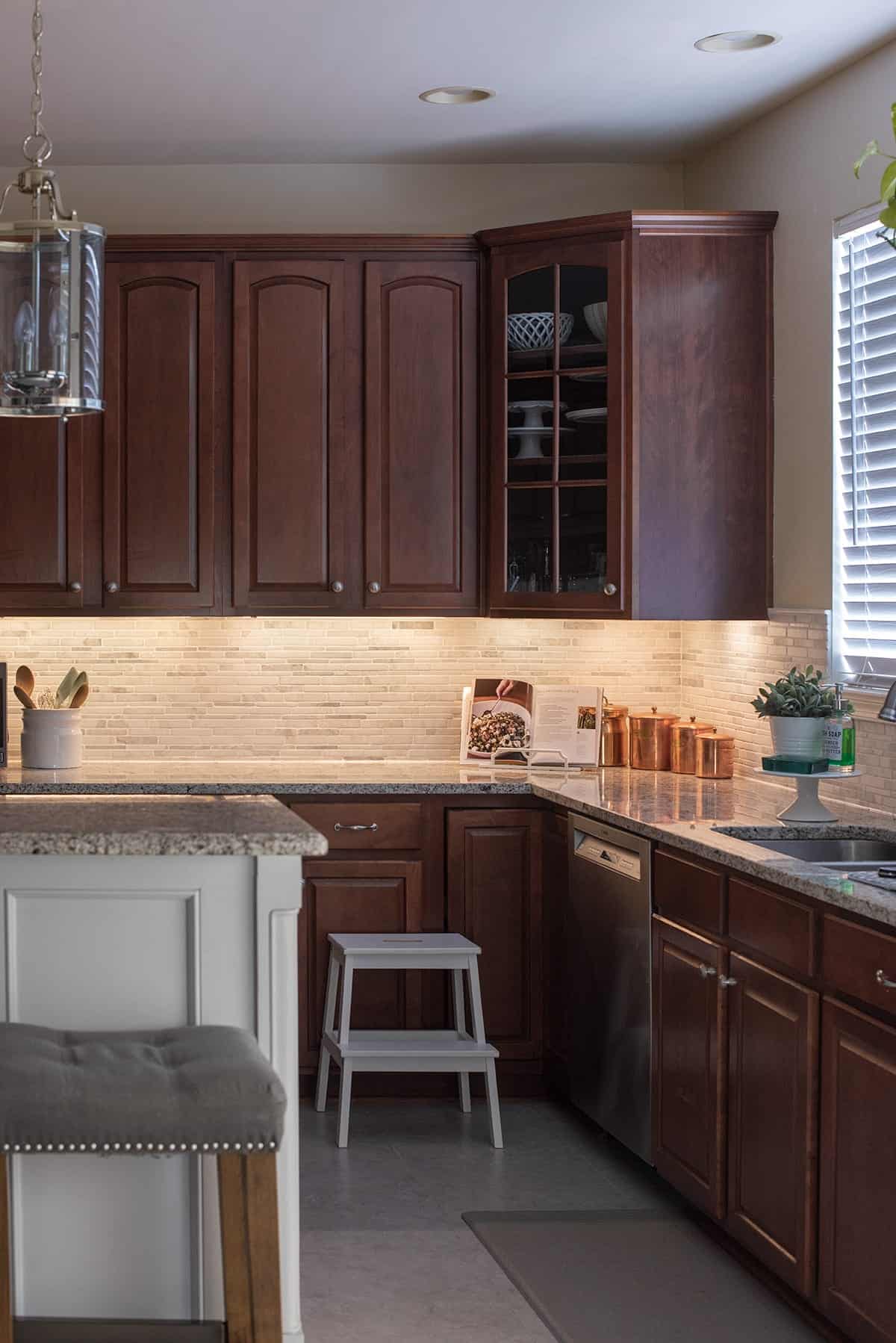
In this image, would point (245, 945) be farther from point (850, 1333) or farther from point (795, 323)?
point (795, 323)

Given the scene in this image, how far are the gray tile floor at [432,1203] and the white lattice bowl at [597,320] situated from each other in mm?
2310

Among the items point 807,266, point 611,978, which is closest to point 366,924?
point 611,978

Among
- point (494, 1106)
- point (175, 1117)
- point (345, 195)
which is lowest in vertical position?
point (494, 1106)

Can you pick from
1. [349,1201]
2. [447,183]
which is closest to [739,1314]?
[349,1201]

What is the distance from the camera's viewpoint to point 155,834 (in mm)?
2354

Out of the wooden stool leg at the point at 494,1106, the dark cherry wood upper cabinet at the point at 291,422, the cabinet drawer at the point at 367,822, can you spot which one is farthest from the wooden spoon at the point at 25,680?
the wooden stool leg at the point at 494,1106

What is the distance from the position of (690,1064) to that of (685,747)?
145cm

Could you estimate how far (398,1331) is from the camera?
3.12 m

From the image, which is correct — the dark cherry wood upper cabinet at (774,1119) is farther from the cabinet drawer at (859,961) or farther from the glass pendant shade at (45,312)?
the glass pendant shade at (45,312)

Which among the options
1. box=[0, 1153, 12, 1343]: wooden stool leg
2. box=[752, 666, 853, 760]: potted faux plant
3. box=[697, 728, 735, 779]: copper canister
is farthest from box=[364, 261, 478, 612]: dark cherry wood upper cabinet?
box=[0, 1153, 12, 1343]: wooden stool leg

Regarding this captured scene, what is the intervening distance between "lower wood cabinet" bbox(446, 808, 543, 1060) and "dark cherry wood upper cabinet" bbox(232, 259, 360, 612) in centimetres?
94

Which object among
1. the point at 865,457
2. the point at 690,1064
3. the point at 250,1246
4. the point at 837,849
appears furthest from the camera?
the point at 865,457

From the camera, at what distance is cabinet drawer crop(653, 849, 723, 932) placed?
11.3 feet

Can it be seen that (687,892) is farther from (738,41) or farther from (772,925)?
(738,41)
